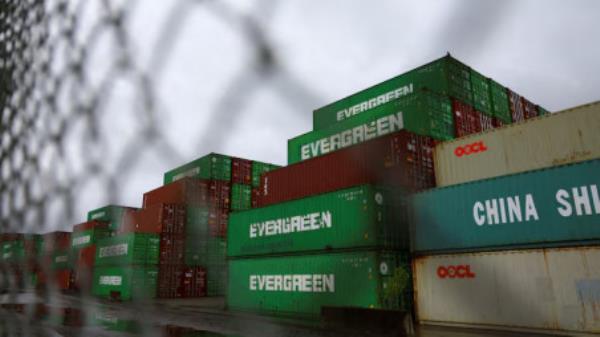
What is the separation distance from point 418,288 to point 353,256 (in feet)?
10.9

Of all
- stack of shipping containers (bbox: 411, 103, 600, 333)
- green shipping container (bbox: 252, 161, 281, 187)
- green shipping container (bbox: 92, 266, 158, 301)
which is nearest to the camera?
stack of shipping containers (bbox: 411, 103, 600, 333)

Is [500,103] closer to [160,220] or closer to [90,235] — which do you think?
[160,220]

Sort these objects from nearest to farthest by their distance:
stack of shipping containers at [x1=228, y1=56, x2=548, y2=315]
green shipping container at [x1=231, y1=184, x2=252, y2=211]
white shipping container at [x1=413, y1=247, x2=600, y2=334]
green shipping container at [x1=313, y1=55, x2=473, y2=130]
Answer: white shipping container at [x1=413, y1=247, x2=600, y2=334], stack of shipping containers at [x1=228, y1=56, x2=548, y2=315], green shipping container at [x1=313, y1=55, x2=473, y2=130], green shipping container at [x1=231, y1=184, x2=252, y2=211]

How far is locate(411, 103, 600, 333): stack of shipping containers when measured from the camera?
575 inches

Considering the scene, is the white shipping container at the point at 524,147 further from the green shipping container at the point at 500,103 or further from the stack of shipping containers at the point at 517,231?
the green shipping container at the point at 500,103

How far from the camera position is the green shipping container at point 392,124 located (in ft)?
76.7

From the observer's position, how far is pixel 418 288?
19.4m

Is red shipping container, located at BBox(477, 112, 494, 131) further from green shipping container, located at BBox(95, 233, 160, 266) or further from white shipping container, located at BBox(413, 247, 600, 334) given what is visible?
green shipping container, located at BBox(95, 233, 160, 266)

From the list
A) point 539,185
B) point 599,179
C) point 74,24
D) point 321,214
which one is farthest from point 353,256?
point 74,24

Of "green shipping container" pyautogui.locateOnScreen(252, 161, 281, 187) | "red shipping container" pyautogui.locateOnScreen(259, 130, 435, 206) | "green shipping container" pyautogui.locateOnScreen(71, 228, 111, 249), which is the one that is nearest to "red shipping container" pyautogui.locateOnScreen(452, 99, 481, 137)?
"red shipping container" pyautogui.locateOnScreen(259, 130, 435, 206)

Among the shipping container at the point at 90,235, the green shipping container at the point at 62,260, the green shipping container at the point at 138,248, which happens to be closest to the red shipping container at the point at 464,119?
the green shipping container at the point at 138,248

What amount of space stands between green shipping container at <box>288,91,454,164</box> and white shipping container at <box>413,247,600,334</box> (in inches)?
314

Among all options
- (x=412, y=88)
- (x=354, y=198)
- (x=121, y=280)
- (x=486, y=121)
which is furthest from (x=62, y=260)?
(x=486, y=121)

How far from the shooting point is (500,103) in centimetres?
2873
